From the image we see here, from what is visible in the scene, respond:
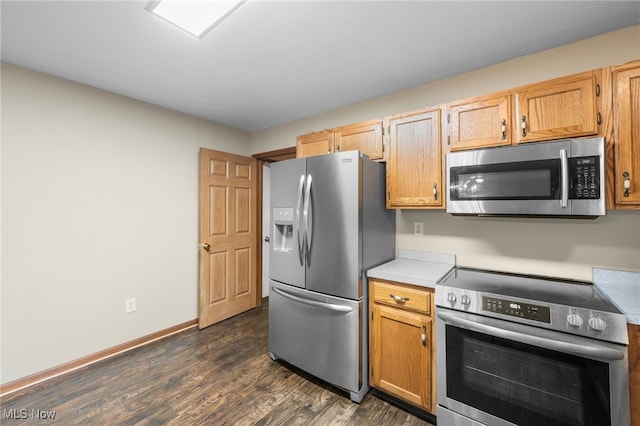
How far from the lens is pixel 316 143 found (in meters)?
2.69

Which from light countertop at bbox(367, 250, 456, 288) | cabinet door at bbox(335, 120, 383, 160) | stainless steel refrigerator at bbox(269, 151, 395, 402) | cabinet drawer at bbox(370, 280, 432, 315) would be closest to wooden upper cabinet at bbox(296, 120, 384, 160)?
cabinet door at bbox(335, 120, 383, 160)

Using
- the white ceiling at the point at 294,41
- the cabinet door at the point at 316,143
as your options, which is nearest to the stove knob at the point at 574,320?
the white ceiling at the point at 294,41

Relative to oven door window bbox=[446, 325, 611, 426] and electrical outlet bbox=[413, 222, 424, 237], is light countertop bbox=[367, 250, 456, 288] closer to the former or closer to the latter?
electrical outlet bbox=[413, 222, 424, 237]

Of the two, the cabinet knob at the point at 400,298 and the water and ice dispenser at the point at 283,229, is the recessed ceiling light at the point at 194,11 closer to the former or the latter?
the water and ice dispenser at the point at 283,229

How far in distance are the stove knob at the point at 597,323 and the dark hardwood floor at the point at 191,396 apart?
114 centimetres

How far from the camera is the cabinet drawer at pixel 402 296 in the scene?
→ 1755 millimetres

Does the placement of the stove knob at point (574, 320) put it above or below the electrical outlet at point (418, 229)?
below

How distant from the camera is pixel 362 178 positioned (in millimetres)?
1975

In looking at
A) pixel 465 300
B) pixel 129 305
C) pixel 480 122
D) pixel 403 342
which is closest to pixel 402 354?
pixel 403 342

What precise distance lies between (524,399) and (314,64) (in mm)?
2498

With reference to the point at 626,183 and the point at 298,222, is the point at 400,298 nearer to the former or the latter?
the point at 298,222

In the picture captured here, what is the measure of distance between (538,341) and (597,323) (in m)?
0.25

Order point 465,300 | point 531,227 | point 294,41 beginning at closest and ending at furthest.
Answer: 1. point 465,300
2. point 294,41
3. point 531,227

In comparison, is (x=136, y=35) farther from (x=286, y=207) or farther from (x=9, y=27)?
(x=286, y=207)
